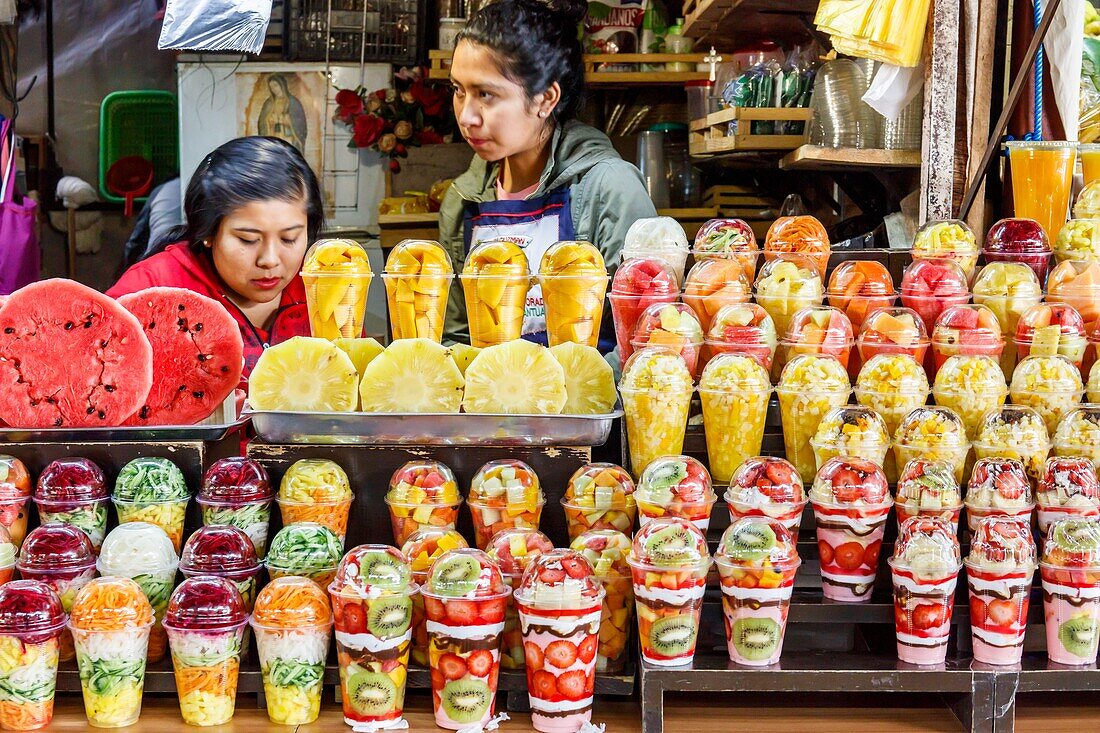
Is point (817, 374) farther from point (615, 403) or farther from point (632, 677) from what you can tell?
point (632, 677)

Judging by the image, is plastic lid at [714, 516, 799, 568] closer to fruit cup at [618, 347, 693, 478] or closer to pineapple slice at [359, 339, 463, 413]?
fruit cup at [618, 347, 693, 478]

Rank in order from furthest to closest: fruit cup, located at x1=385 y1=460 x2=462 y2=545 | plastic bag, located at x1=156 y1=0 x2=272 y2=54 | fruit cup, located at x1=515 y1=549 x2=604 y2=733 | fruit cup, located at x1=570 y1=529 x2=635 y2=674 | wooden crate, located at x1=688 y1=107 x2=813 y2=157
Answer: plastic bag, located at x1=156 y1=0 x2=272 y2=54 < wooden crate, located at x1=688 y1=107 x2=813 y2=157 < fruit cup, located at x1=385 y1=460 x2=462 y2=545 < fruit cup, located at x1=570 y1=529 x2=635 y2=674 < fruit cup, located at x1=515 y1=549 x2=604 y2=733

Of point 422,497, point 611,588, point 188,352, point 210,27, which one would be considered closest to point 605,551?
point 611,588

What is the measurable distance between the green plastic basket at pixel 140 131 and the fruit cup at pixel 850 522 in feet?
14.2

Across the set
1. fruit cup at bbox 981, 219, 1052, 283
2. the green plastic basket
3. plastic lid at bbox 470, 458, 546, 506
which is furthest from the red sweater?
the green plastic basket

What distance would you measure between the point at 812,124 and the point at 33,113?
13.7ft

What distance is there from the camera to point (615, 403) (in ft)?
5.87

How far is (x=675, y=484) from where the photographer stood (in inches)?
62.1

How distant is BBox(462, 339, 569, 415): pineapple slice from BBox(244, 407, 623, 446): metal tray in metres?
0.03

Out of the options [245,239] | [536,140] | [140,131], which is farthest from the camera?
[140,131]

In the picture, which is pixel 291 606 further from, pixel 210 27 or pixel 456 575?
pixel 210 27

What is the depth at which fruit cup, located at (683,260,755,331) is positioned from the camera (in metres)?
1.84

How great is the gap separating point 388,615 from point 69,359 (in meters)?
0.76

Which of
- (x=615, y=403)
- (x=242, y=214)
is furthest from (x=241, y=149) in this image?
(x=615, y=403)
